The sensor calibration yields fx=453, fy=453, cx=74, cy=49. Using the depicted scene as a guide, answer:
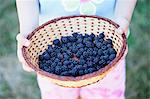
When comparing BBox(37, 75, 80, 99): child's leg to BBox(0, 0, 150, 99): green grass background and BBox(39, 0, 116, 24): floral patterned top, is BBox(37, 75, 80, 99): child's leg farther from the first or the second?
BBox(0, 0, 150, 99): green grass background

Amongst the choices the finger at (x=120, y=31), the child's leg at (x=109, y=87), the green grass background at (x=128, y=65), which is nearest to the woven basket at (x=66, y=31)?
the finger at (x=120, y=31)

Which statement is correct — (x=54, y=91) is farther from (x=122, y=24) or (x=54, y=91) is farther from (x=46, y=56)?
(x=122, y=24)

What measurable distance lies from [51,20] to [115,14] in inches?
8.3

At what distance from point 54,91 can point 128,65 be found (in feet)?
2.02

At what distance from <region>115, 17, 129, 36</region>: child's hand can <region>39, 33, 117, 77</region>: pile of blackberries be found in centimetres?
6

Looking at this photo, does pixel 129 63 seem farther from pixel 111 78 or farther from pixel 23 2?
pixel 23 2

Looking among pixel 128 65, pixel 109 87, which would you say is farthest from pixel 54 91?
pixel 128 65

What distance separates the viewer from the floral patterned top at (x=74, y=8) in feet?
4.60

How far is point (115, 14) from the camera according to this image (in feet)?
4.76

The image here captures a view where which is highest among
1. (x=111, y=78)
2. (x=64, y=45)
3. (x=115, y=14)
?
(x=115, y=14)

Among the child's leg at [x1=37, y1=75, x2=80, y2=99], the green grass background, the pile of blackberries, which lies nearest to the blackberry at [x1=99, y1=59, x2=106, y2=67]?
the pile of blackberries

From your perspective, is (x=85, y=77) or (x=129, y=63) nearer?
(x=85, y=77)

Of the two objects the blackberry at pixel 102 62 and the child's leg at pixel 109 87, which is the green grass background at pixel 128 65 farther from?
the blackberry at pixel 102 62

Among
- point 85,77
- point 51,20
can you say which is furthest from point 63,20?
point 85,77
